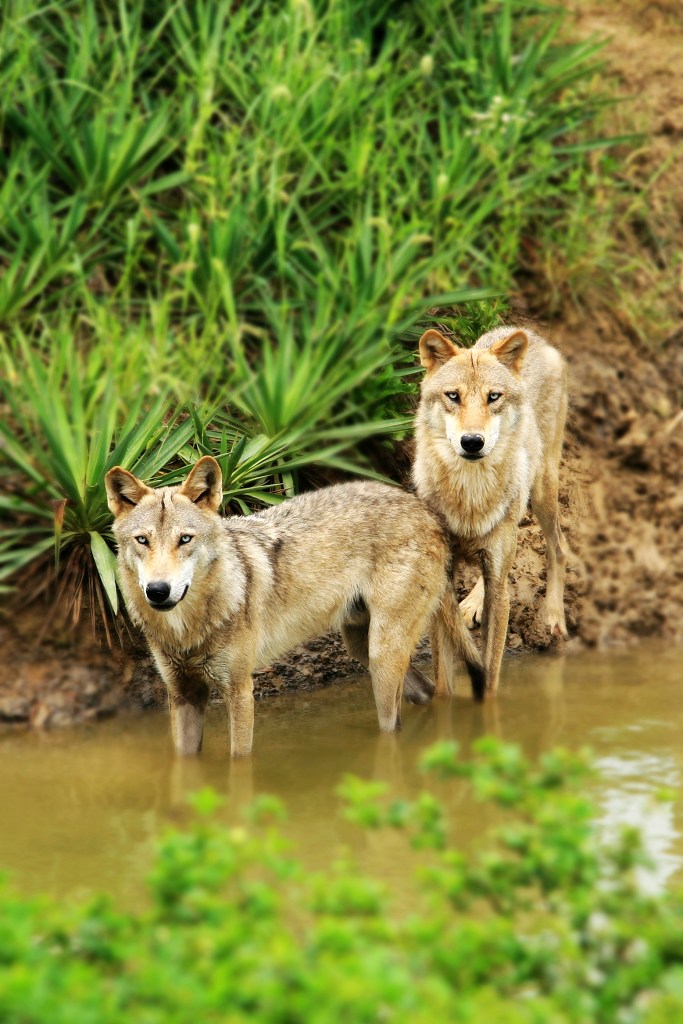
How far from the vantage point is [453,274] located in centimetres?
978

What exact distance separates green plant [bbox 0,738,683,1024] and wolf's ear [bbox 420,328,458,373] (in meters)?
4.32

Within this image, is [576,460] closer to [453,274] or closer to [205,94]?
[453,274]

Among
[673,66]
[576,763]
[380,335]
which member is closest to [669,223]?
[673,66]

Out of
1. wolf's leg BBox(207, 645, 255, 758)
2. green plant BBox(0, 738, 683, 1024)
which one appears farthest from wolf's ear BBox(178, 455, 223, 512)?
green plant BBox(0, 738, 683, 1024)

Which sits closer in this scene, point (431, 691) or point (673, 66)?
point (431, 691)

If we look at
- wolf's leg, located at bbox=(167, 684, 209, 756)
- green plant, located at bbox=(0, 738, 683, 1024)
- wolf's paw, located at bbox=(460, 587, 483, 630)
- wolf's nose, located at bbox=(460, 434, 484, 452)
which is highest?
wolf's nose, located at bbox=(460, 434, 484, 452)

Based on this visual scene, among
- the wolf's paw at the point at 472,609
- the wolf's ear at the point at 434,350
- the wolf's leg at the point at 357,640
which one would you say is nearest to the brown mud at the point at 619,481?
the wolf's paw at the point at 472,609

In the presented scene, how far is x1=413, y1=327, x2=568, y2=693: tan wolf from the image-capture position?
777 cm

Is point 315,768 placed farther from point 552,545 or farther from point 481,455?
point 552,545

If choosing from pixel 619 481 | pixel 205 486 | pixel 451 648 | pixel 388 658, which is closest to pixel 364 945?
pixel 205 486

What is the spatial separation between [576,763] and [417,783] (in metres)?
3.09

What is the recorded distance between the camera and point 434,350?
8.07 meters

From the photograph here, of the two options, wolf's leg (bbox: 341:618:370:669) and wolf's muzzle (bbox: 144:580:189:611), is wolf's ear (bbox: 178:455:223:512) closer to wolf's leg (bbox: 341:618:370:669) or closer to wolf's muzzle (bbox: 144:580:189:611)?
wolf's muzzle (bbox: 144:580:189:611)

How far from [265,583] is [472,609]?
2195 mm
